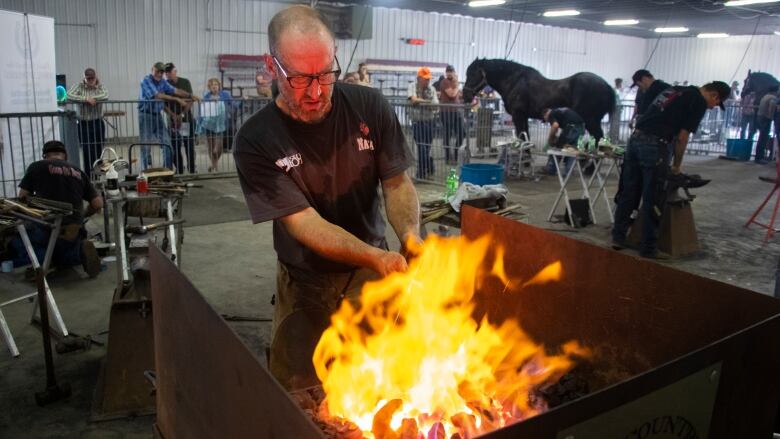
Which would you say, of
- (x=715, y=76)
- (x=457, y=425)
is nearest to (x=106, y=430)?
(x=457, y=425)

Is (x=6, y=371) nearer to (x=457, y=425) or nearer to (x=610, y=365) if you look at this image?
(x=457, y=425)

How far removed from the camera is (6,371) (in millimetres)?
4043

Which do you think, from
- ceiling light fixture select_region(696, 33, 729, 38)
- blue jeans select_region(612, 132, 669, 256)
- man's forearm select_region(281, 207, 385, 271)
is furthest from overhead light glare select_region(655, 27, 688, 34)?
man's forearm select_region(281, 207, 385, 271)

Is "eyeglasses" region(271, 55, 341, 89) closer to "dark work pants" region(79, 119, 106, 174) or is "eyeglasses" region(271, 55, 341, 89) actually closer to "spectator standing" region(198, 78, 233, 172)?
"dark work pants" region(79, 119, 106, 174)

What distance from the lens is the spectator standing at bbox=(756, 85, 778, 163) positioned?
45.9ft

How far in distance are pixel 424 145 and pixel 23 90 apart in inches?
244

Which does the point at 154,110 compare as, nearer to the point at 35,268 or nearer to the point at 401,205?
the point at 35,268

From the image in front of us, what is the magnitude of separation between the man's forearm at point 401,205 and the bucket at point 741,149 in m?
15.4

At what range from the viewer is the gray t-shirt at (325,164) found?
2.36m

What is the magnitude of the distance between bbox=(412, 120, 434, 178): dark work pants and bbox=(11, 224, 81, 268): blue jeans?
6.41 m

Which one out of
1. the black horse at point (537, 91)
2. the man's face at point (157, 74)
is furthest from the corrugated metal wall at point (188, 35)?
the black horse at point (537, 91)

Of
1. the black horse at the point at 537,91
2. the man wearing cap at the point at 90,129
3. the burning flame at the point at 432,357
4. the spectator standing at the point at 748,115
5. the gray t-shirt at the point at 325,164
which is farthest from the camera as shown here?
the spectator standing at the point at 748,115

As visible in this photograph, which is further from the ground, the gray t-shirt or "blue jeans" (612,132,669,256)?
the gray t-shirt

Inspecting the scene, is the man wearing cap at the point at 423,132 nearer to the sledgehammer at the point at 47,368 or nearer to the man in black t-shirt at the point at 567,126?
the man in black t-shirt at the point at 567,126
